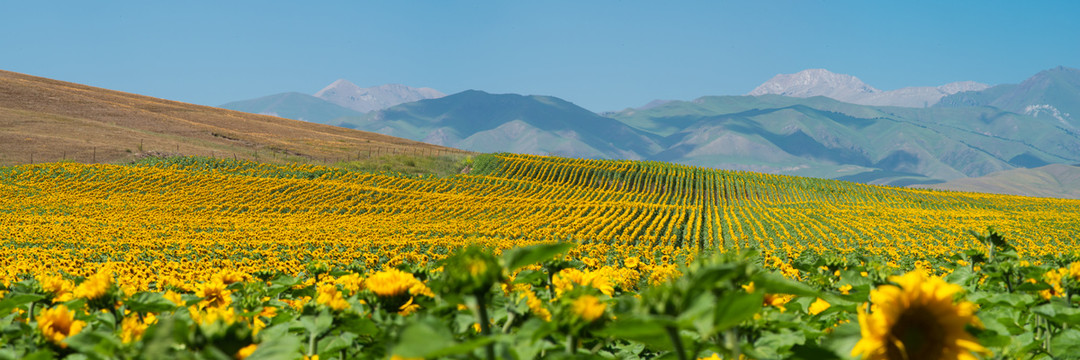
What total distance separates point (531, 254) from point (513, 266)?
4cm

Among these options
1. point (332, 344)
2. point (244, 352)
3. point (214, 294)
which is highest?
point (244, 352)

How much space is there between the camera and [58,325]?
1563 millimetres

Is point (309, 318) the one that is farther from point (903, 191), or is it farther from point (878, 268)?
point (903, 191)

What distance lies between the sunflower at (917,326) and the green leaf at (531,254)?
1.69 ft

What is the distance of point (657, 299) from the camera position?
1.02 m

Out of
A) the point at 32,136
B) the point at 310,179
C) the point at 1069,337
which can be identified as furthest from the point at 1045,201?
the point at 32,136

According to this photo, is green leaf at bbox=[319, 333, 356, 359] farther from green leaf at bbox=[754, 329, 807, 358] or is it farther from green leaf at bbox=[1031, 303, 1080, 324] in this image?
green leaf at bbox=[1031, 303, 1080, 324]

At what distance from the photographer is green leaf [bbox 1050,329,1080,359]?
5.58 ft

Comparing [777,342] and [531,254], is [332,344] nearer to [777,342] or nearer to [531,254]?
[531,254]

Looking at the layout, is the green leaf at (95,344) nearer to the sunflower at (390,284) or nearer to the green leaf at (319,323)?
the green leaf at (319,323)

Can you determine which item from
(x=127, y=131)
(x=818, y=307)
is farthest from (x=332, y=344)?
(x=127, y=131)

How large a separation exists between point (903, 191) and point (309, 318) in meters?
60.2

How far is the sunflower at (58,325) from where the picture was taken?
1511 mm

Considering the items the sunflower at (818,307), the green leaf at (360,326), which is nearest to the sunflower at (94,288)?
the green leaf at (360,326)
